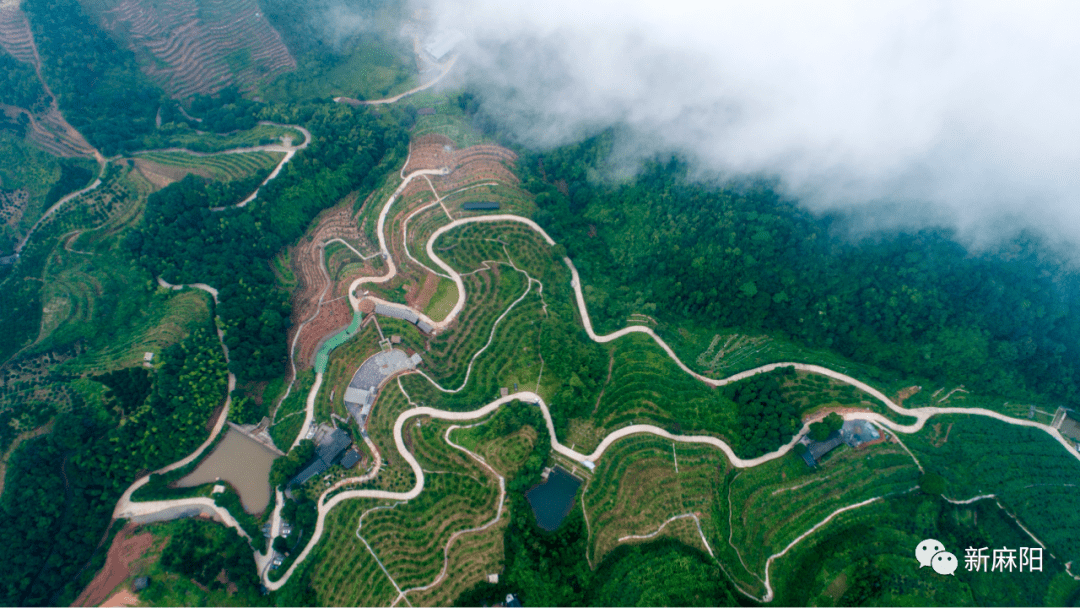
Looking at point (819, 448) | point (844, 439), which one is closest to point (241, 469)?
point (819, 448)

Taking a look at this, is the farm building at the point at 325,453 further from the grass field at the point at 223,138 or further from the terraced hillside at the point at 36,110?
the terraced hillside at the point at 36,110

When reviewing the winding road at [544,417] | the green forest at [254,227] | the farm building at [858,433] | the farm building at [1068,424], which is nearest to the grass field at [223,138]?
the green forest at [254,227]

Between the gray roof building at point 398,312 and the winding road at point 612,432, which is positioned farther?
the gray roof building at point 398,312

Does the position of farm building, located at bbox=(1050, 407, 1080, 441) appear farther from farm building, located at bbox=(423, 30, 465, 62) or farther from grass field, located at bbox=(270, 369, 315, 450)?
farm building, located at bbox=(423, 30, 465, 62)

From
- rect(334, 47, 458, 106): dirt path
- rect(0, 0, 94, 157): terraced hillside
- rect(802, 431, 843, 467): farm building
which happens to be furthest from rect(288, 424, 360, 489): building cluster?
rect(0, 0, 94, 157): terraced hillside

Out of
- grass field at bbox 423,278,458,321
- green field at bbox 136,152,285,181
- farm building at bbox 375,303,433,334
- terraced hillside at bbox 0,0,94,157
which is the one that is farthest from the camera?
terraced hillside at bbox 0,0,94,157

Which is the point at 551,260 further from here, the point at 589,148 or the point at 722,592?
the point at 722,592
